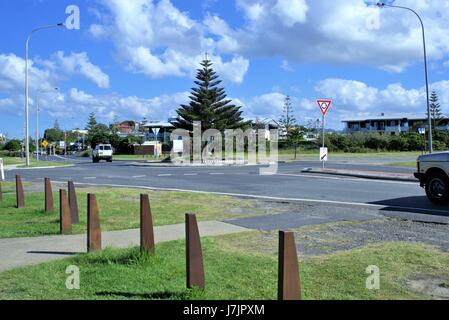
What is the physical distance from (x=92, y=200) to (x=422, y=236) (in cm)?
540

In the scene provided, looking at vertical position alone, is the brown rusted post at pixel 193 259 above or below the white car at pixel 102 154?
below

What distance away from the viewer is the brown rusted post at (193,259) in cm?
525

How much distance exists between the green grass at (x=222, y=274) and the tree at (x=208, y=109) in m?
49.1

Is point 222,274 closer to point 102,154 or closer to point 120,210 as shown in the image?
point 120,210

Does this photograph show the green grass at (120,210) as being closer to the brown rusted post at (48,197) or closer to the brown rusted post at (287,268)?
the brown rusted post at (48,197)

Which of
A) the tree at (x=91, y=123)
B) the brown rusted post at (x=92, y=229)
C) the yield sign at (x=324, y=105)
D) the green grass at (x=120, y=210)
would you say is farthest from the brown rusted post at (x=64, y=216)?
the tree at (x=91, y=123)

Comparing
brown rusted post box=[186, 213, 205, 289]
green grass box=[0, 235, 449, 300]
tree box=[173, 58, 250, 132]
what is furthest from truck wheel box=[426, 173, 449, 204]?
tree box=[173, 58, 250, 132]

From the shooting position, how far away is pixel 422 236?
332 inches

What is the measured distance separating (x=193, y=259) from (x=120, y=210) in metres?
6.79

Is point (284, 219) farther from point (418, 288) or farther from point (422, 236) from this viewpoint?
point (418, 288)

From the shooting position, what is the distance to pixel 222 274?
6.06 meters

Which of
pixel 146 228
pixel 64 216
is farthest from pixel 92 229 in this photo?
pixel 64 216

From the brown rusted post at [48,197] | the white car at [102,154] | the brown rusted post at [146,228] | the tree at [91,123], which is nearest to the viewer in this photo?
the brown rusted post at [146,228]

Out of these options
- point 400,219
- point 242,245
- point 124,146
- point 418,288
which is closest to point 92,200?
point 242,245
